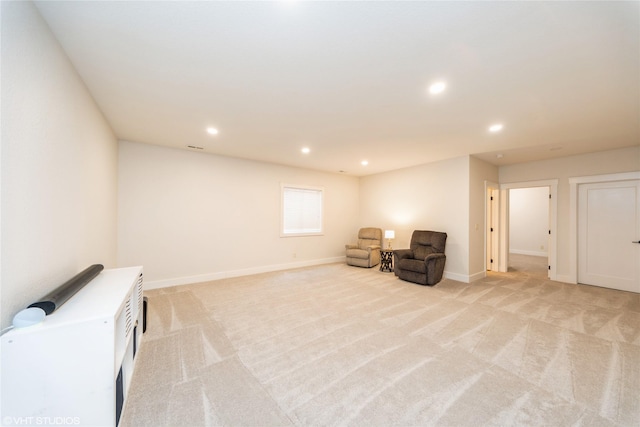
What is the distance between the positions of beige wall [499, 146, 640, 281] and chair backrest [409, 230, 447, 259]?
7.92ft

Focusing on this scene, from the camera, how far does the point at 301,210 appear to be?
6.07 metres

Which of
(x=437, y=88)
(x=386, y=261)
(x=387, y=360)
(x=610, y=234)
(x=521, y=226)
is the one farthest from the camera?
(x=521, y=226)

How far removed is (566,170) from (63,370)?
7493 mm

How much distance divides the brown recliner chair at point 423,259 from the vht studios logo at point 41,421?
4.57 metres

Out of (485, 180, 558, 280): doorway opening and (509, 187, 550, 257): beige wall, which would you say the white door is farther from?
(509, 187, 550, 257): beige wall

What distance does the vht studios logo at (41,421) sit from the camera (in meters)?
1.07

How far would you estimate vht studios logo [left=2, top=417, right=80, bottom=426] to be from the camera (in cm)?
107

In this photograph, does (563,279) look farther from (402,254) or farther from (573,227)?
(402,254)

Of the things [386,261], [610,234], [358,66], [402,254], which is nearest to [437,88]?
[358,66]

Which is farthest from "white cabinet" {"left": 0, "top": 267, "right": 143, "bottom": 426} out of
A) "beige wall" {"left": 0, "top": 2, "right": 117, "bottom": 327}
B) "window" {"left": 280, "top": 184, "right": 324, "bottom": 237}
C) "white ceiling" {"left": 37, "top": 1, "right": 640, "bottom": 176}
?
"window" {"left": 280, "top": 184, "right": 324, "bottom": 237}

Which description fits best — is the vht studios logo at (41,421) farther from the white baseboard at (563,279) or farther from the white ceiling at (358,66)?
the white baseboard at (563,279)

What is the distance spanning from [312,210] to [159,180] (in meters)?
3.47

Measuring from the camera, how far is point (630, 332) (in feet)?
8.61

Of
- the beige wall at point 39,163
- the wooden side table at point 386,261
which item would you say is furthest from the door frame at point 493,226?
the beige wall at point 39,163
